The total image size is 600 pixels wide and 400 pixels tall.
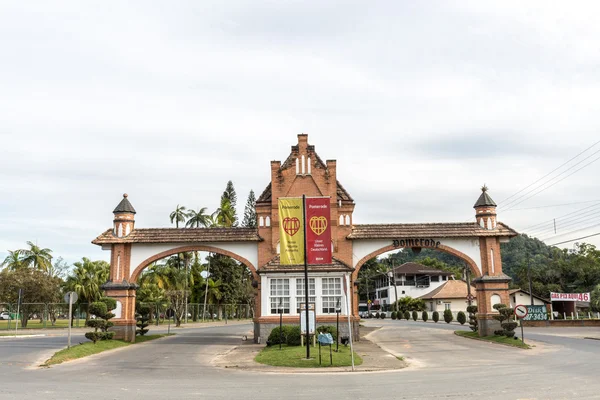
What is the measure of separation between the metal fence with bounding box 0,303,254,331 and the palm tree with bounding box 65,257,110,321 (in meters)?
1.24

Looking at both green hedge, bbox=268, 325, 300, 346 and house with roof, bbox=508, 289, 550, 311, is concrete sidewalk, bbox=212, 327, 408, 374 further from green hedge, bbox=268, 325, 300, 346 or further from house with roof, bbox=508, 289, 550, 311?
house with roof, bbox=508, 289, 550, 311

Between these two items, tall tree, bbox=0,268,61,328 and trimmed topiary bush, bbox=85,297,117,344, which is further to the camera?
tall tree, bbox=0,268,61,328

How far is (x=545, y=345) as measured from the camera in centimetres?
2788

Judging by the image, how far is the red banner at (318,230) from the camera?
23812 millimetres

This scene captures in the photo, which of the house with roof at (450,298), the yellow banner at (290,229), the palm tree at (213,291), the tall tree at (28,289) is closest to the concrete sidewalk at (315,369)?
the yellow banner at (290,229)

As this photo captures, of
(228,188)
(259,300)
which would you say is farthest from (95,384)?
(228,188)

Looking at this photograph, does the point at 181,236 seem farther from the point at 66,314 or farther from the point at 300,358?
the point at 66,314

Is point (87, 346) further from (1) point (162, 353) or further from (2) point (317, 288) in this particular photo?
(2) point (317, 288)

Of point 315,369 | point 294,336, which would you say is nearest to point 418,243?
point 294,336

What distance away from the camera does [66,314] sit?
6269 cm

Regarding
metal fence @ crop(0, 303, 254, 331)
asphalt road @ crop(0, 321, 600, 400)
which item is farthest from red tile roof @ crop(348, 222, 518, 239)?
metal fence @ crop(0, 303, 254, 331)

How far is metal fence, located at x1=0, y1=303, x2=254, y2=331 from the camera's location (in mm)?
51125

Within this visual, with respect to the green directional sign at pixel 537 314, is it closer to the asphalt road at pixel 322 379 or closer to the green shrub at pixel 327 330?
the asphalt road at pixel 322 379

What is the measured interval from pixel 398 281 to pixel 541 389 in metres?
81.8
